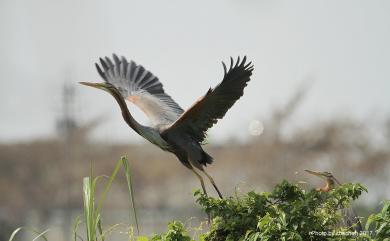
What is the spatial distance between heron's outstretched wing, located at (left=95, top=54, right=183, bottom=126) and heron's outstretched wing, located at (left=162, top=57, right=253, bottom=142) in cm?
77

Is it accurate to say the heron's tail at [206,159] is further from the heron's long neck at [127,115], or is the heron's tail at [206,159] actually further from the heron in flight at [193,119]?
the heron's long neck at [127,115]

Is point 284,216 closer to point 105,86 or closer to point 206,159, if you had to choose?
point 206,159

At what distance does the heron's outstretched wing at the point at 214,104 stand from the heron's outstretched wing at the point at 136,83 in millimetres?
766

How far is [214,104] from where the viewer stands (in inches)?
206

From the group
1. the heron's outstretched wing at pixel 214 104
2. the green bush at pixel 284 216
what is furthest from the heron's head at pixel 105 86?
the green bush at pixel 284 216

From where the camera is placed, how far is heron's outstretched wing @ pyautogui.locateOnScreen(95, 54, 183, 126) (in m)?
6.26

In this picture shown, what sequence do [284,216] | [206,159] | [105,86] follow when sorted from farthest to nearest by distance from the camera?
[206,159] → [105,86] → [284,216]

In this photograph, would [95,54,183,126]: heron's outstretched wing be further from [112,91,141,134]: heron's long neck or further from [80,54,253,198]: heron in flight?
[112,91,141,134]: heron's long neck

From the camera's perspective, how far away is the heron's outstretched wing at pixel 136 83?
626cm

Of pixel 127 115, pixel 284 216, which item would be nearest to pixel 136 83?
pixel 127 115

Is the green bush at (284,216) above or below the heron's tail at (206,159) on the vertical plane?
below

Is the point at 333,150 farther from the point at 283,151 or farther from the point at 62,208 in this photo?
the point at 62,208

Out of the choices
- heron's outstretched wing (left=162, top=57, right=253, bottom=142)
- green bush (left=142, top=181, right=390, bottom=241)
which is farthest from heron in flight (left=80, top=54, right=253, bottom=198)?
green bush (left=142, top=181, right=390, bottom=241)

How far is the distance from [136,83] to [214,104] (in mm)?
1604
